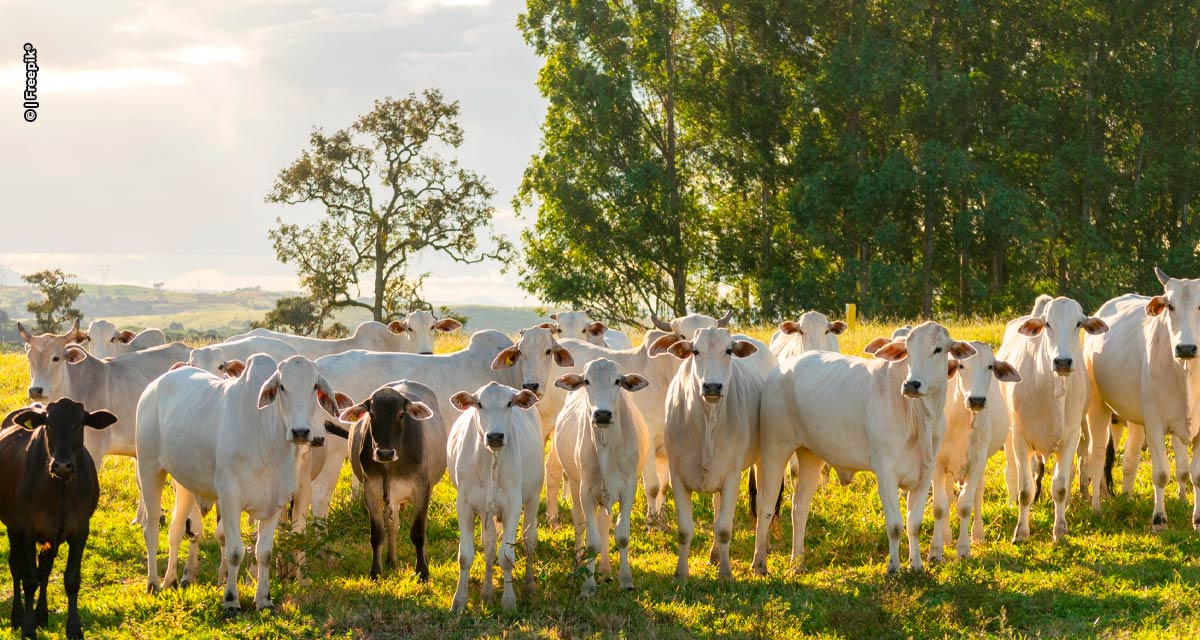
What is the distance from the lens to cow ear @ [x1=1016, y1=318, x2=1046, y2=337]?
12.8 metres

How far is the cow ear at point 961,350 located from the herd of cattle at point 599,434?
2 cm

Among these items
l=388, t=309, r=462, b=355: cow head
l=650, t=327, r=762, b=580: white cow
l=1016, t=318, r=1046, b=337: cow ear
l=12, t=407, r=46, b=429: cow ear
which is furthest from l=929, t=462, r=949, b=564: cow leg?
l=388, t=309, r=462, b=355: cow head

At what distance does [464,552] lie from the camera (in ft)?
33.1

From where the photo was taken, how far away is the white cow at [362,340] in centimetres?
1691

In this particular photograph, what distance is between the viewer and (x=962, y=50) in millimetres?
37844

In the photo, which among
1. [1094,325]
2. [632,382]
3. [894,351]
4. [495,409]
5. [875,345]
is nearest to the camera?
[495,409]

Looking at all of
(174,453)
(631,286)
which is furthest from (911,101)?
(174,453)

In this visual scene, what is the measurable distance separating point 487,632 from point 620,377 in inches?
103

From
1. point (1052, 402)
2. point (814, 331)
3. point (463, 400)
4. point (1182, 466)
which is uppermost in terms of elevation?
point (814, 331)

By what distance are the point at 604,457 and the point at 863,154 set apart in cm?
2775

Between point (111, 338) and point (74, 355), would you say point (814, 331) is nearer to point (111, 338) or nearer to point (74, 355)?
point (74, 355)

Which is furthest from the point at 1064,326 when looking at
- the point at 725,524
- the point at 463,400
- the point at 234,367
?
the point at 234,367

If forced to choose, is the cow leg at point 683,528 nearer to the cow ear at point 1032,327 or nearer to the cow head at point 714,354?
the cow head at point 714,354

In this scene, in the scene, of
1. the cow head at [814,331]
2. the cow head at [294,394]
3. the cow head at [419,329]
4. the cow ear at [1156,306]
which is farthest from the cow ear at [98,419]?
the cow ear at [1156,306]
